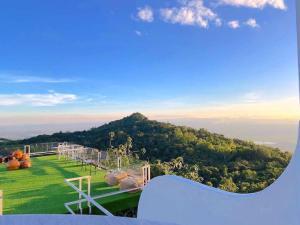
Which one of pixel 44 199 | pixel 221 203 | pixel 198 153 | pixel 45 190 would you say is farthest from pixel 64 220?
pixel 198 153

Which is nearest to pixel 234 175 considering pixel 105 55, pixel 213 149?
pixel 213 149

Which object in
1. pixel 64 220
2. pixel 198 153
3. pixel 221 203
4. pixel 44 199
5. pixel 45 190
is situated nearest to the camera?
pixel 64 220

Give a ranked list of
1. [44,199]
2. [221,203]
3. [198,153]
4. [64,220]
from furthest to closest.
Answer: [198,153] < [44,199] < [221,203] < [64,220]

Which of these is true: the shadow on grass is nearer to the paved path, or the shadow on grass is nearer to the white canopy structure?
the white canopy structure

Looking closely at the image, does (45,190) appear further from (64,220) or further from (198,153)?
(64,220)

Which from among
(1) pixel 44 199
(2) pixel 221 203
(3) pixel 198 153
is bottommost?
(1) pixel 44 199

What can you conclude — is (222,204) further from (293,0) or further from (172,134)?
(172,134)

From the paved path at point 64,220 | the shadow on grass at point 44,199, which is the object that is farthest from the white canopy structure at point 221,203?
the shadow on grass at point 44,199
